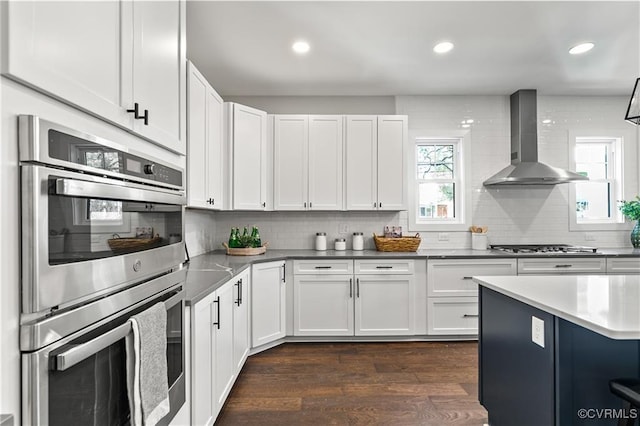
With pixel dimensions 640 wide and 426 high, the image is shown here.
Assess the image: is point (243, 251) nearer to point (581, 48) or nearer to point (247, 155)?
point (247, 155)

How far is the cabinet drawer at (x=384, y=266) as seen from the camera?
11.8 ft

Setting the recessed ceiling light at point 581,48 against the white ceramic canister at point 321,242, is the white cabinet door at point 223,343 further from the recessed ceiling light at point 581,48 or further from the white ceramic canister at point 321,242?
the recessed ceiling light at point 581,48

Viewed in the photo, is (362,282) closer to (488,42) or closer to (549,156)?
(488,42)

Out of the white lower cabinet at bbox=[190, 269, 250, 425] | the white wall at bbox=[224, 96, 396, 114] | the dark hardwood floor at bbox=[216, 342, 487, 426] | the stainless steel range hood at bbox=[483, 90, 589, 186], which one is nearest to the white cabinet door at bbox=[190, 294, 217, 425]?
the white lower cabinet at bbox=[190, 269, 250, 425]

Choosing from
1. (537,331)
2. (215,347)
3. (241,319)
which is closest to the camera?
(537,331)

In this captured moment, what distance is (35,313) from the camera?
0.73 meters

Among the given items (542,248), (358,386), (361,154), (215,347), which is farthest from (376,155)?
(215,347)

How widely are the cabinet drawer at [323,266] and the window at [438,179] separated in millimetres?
1264

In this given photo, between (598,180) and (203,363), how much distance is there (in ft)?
16.0

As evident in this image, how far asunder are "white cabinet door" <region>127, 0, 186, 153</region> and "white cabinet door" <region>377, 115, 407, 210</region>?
2.62 m

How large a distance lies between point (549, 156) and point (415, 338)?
2681 millimetres

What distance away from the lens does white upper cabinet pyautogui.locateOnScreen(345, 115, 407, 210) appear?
12.8 feet

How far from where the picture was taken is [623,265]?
3641 mm

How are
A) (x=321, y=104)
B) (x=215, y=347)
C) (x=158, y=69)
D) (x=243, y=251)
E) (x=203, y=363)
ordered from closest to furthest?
(x=158, y=69) < (x=203, y=363) < (x=215, y=347) < (x=243, y=251) < (x=321, y=104)
